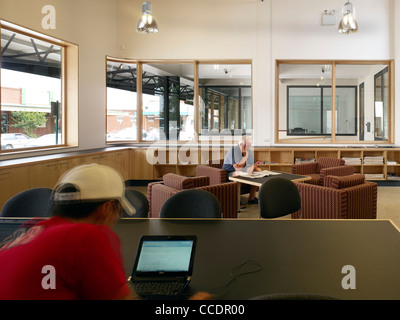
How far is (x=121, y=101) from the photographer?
854 cm

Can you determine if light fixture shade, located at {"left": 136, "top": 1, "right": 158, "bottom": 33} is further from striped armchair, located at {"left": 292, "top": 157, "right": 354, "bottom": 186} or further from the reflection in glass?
the reflection in glass

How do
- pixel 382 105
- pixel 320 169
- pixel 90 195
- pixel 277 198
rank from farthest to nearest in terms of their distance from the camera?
pixel 382 105 → pixel 320 169 → pixel 277 198 → pixel 90 195

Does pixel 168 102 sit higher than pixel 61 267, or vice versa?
pixel 168 102

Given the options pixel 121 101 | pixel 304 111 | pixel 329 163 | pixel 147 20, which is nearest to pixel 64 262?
pixel 147 20

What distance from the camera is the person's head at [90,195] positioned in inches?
47.9

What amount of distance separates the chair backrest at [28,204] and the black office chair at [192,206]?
962 millimetres

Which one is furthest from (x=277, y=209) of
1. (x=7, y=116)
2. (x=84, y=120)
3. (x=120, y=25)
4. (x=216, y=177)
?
(x=120, y=25)

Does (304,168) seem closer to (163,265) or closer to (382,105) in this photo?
(382,105)

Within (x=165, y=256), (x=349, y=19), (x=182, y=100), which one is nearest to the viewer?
(x=165, y=256)

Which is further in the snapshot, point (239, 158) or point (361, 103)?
point (361, 103)

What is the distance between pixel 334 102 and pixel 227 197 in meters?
5.59

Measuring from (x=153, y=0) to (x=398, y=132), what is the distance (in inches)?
261

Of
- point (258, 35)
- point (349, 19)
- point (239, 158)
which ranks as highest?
point (258, 35)

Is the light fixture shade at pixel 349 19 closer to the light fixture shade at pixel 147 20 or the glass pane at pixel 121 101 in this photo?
the light fixture shade at pixel 147 20
